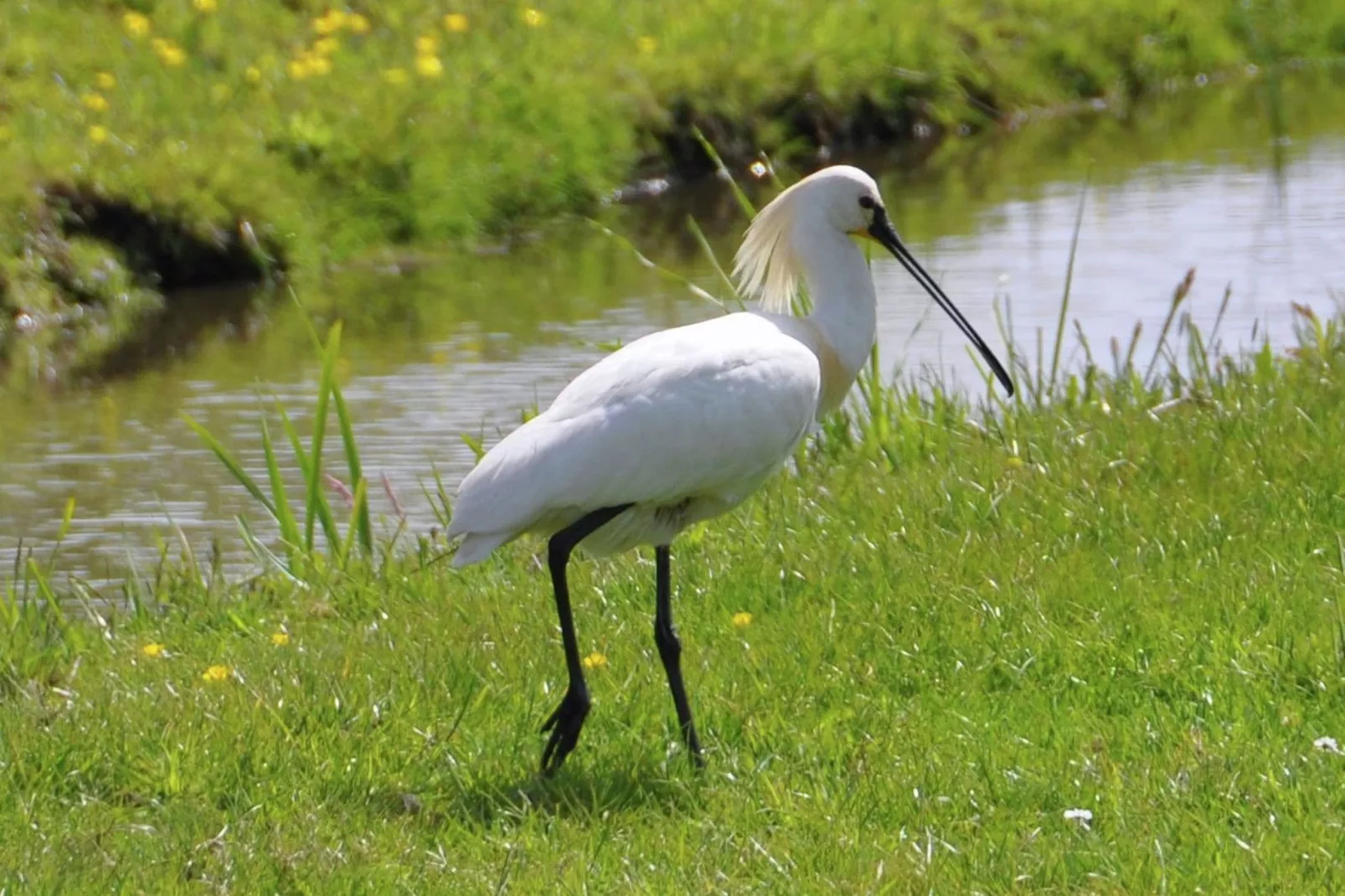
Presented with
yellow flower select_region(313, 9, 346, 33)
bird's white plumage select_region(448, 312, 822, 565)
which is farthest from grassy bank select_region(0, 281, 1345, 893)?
yellow flower select_region(313, 9, 346, 33)

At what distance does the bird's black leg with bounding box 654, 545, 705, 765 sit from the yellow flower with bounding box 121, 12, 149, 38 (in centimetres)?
1002

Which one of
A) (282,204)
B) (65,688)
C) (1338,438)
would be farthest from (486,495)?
(282,204)

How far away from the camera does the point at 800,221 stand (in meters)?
5.36

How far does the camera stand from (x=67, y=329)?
36.4 ft

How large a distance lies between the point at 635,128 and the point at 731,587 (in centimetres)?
910

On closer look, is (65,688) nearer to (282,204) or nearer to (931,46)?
(282,204)

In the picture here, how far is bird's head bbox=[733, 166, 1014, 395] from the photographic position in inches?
211

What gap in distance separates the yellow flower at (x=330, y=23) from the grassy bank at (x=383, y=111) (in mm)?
25

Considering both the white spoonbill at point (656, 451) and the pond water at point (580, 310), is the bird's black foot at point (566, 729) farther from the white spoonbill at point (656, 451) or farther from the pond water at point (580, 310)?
the pond water at point (580, 310)

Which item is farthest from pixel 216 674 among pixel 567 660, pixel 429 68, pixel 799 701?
pixel 429 68

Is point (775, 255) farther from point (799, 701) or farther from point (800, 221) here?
point (799, 701)

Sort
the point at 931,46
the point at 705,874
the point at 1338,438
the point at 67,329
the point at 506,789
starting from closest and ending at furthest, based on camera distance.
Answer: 1. the point at 705,874
2. the point at 506,789
3. the point at 1338,438
4. the point at 67,329
5. the point at 931,46

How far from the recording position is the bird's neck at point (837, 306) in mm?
5273

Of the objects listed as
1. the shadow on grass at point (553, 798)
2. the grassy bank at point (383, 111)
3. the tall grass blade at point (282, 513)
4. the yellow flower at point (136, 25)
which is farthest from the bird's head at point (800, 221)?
the yellow flower at point (136, 25)
